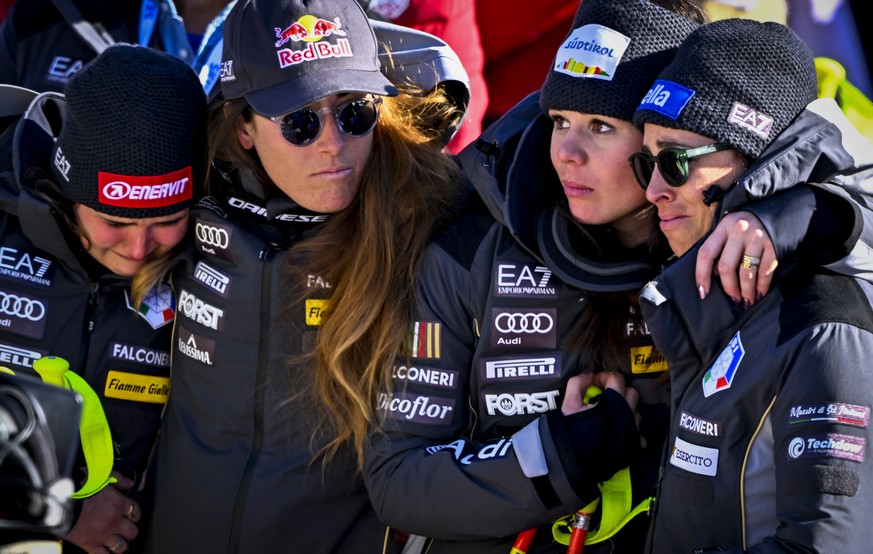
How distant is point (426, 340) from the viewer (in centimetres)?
317

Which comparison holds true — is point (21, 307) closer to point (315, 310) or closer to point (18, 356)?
point (18, 356)

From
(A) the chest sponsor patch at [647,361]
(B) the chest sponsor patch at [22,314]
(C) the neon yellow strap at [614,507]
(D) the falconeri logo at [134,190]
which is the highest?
(D) the falconeri logo at [134,190]

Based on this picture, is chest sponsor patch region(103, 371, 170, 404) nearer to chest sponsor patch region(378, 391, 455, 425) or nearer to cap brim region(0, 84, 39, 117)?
chest sponsor patch region(378, 391, 455, 425)

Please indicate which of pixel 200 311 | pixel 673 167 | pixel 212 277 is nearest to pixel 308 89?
pixel 212 277

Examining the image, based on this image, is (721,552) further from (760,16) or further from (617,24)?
(760,16)

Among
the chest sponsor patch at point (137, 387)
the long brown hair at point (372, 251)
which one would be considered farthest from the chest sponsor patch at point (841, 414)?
the chest sponsor patch at point (137, 387)

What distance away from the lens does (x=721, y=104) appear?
102 inches

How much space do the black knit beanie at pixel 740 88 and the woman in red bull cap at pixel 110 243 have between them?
154 cm

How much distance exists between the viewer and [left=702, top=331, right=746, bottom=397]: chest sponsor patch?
2500 millimetres

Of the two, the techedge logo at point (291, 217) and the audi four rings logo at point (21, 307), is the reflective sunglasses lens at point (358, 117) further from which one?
the audi four rings logo at point (21, 307)

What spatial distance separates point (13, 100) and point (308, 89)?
49.2 inches

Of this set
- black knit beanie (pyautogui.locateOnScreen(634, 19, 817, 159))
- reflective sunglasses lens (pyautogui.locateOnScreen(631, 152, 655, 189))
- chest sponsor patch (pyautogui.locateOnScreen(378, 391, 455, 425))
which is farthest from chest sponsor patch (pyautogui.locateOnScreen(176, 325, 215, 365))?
black knit beanie (pyautogui.locateOnScreen(634, 19, 817, 159))

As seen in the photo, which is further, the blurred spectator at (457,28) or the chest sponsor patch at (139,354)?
the blurred spectator at (457,28)

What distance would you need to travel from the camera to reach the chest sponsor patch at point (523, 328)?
309 centimetres
